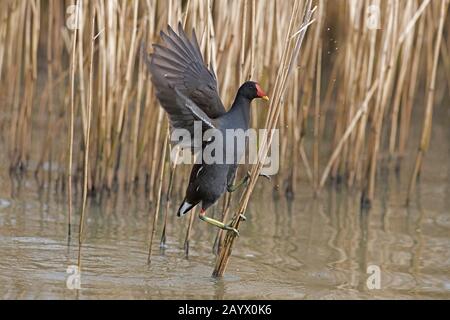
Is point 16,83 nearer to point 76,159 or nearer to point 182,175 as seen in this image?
point 76,159

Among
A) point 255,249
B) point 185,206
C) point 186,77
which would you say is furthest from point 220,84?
point 186,77

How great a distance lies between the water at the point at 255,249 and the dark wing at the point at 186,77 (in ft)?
2.51

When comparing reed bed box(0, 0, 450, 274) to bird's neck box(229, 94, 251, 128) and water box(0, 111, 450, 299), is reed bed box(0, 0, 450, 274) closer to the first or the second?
water box(0, 111, 450, 299)

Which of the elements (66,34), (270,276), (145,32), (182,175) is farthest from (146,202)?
(66,34)

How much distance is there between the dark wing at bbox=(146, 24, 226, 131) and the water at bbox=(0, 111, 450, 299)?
765 millimetres

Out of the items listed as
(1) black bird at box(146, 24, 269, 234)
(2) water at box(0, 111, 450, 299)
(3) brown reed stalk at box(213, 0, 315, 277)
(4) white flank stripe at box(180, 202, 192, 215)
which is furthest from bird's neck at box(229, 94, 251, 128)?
(2) water at box(0, 111, 450, 299)

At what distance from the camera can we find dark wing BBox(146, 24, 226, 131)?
349 cm

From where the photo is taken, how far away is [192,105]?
11.2ft

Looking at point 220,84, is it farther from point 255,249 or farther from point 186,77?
point 186,77

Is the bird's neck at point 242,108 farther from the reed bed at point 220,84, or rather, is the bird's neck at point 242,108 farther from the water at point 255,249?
the water at point 255,249

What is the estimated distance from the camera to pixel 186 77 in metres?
3.72

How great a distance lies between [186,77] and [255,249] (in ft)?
4.36
